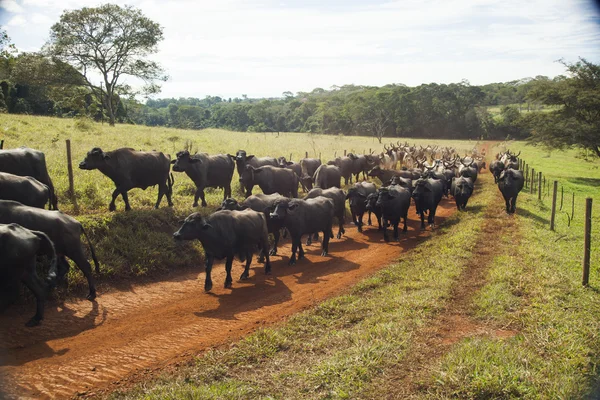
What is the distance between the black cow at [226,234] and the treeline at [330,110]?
3340cm

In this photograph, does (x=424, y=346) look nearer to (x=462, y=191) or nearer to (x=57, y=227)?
(x=57, y=227)

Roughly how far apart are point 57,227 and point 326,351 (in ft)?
18.6

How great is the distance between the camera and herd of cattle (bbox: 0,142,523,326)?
25.9 ft

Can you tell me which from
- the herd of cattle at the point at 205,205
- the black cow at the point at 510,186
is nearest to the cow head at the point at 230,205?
the herd of cattle at the point at 205,205

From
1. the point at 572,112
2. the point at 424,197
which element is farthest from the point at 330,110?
the point at 424,197

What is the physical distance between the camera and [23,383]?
6.11m

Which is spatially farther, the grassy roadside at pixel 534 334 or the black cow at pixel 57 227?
the black cow at pixel 57 227

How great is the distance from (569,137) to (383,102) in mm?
48806

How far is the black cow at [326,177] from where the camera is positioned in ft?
65.5

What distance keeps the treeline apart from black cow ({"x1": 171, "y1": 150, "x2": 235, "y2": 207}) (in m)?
28.0

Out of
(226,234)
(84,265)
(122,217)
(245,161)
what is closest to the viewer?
(84,265)

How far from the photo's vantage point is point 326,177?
65.8 feet

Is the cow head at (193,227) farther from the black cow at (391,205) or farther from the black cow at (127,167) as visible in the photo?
the black cow at (391,205)

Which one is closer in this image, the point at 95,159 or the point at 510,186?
the point at 95,159
